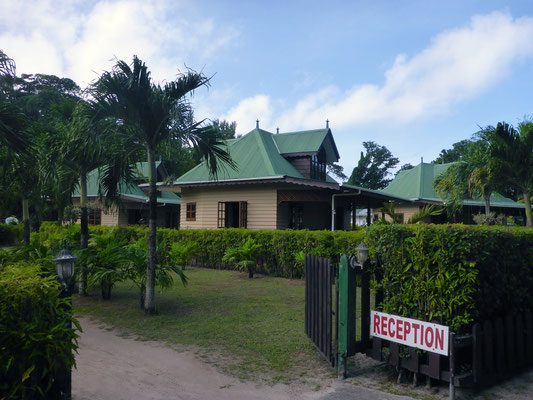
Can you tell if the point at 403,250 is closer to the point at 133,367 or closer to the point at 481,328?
the point at 481,328

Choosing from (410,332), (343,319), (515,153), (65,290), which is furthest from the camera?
(515,153)

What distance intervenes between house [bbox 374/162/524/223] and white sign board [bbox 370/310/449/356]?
73.6ft

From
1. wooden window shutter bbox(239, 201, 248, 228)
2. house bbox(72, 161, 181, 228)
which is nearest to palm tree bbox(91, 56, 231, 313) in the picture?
wooden window shutter bbox(239, 201, 248, 228)

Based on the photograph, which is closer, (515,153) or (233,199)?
(515,153)

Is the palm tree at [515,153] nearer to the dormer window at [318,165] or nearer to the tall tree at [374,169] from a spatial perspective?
the dormer window at [318,165]

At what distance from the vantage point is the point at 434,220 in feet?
90.5

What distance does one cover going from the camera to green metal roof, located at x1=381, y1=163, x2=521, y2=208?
27.5m

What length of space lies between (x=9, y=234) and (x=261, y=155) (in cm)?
2049

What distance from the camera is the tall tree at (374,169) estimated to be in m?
50.9

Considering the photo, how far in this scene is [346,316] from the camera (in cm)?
483

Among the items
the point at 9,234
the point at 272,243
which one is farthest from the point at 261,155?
the point at 9,234

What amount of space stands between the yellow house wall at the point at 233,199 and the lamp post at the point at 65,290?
14373mm

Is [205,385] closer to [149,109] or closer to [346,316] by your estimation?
[346,316]

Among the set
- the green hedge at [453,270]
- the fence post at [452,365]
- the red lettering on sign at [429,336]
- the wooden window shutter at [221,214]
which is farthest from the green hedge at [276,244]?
the fence post at [452,365]
